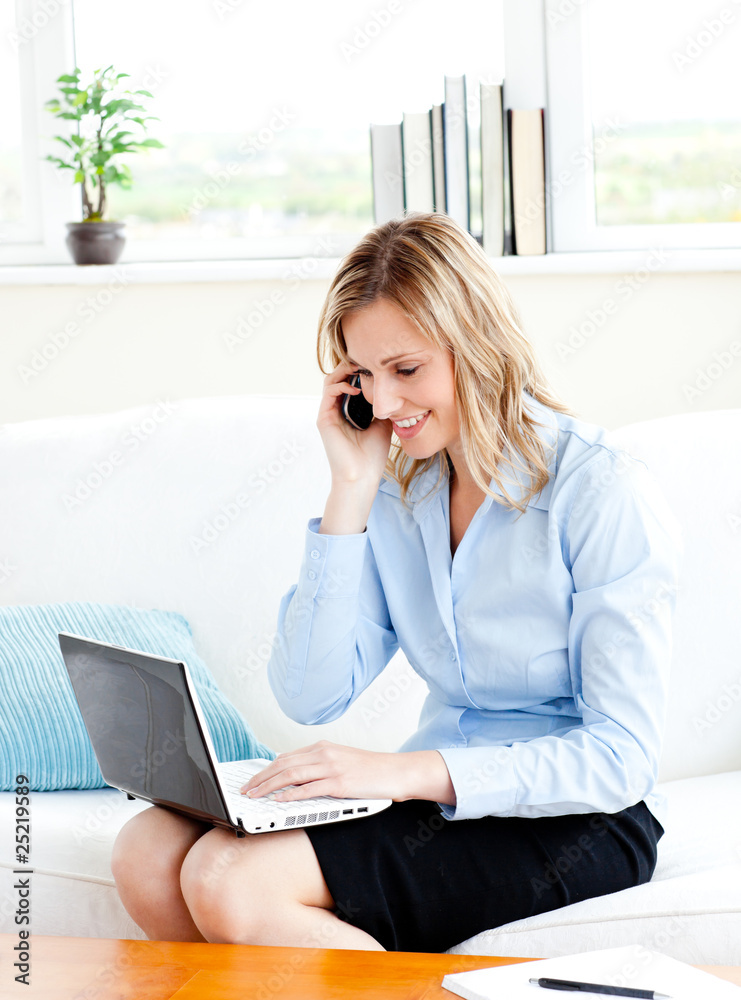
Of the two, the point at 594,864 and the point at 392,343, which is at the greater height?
the point at 392,343

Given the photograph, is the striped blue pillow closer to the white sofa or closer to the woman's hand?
the white sofa

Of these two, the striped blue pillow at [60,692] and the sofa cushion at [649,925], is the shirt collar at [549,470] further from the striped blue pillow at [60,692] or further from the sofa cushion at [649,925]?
the striped blue pillow at [60,692]

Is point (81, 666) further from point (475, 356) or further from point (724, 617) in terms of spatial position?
point (724, 617)

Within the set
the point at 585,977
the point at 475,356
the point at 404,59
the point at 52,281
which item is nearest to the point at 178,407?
the point at 52,281

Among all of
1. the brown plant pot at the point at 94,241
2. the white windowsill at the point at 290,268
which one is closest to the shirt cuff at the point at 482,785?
the white windowsill at the point at 290,268

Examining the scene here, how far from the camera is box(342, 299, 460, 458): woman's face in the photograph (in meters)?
1.27

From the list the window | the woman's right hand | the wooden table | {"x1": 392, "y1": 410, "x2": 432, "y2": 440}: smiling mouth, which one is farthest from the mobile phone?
the window

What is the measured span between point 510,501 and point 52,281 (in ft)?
4.86

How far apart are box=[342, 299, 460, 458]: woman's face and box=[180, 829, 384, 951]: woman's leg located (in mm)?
491

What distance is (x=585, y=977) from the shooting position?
885 mm

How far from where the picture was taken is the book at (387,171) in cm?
230

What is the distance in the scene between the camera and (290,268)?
2.29 m

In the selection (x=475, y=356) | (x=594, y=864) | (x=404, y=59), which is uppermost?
(x=404, y=59)

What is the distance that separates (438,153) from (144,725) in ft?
4.89
